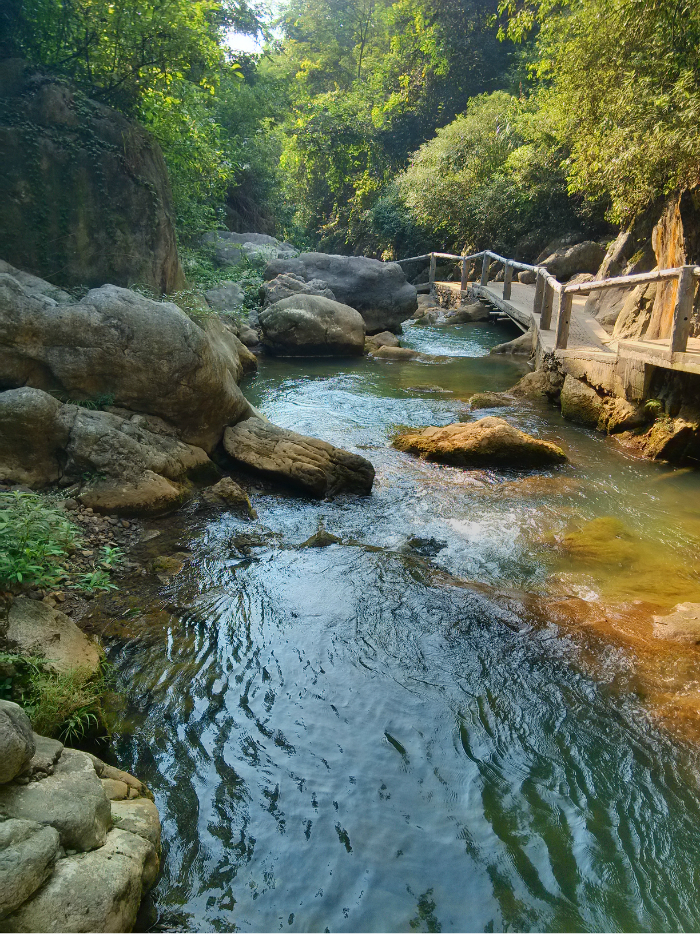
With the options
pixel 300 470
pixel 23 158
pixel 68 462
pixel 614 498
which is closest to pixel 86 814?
pixel 68 462

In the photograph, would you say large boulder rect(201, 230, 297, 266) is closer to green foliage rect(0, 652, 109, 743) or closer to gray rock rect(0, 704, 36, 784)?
green foliage rect(0, 652, 109, 743)

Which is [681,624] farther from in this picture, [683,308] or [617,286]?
[617,286]

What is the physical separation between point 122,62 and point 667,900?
10.0m

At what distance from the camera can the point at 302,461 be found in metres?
7.04

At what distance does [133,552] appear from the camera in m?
5.32

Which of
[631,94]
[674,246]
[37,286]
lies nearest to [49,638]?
[37,286]

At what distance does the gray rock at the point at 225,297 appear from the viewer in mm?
15375

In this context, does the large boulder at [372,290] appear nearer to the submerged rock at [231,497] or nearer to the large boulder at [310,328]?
the large boulder at [310,328]

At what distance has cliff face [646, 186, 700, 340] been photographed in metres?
8.55

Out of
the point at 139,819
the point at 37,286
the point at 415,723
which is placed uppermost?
the point at 37,286

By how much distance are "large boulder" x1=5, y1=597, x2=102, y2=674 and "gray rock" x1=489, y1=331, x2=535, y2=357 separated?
12.4 m

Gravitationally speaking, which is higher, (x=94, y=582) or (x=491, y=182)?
(x=491, y=182)

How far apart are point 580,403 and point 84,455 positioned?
7.06 metres

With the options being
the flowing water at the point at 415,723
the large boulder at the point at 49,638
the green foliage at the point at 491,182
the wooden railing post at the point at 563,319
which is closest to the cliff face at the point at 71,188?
the flowing water at the point at 415,723
